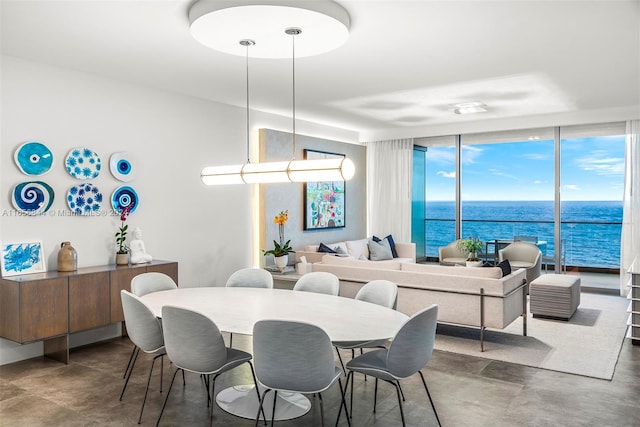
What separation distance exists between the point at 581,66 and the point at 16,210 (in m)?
5.31

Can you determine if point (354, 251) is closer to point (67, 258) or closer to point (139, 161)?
point (139, 161)

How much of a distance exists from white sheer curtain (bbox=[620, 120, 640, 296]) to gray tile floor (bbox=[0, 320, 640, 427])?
3.17 meters

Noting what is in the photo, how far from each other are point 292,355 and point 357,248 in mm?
5507

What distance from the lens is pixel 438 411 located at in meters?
3.25

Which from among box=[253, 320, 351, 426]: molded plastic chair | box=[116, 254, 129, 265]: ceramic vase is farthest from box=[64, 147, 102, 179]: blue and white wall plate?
box=[253, 320, 351, 426]: molded plastic chair

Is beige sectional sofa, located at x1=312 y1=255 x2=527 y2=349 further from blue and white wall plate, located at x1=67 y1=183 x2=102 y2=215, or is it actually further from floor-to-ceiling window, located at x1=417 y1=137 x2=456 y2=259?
floor-to-ceiling window, located at x1=417 y1=137 x2=456 y2=259

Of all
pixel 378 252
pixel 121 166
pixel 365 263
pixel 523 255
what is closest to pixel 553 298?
pixel 523 255

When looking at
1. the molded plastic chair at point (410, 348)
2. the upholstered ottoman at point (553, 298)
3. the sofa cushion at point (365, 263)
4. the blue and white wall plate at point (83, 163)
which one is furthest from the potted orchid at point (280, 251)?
the molded plastic chair at point (410, 348)

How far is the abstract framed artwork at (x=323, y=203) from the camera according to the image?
757cm

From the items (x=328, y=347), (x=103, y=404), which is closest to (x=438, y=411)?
(x=328, y=347)

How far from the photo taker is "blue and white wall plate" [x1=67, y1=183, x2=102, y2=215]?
467 centimetres

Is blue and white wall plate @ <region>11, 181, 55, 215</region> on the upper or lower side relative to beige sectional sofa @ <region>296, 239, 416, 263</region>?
upper

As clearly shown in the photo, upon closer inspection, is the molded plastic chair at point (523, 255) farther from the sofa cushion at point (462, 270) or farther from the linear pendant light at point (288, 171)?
the linear pendant light at point (288, 171)

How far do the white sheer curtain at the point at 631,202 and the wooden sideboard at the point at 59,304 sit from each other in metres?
6.52
